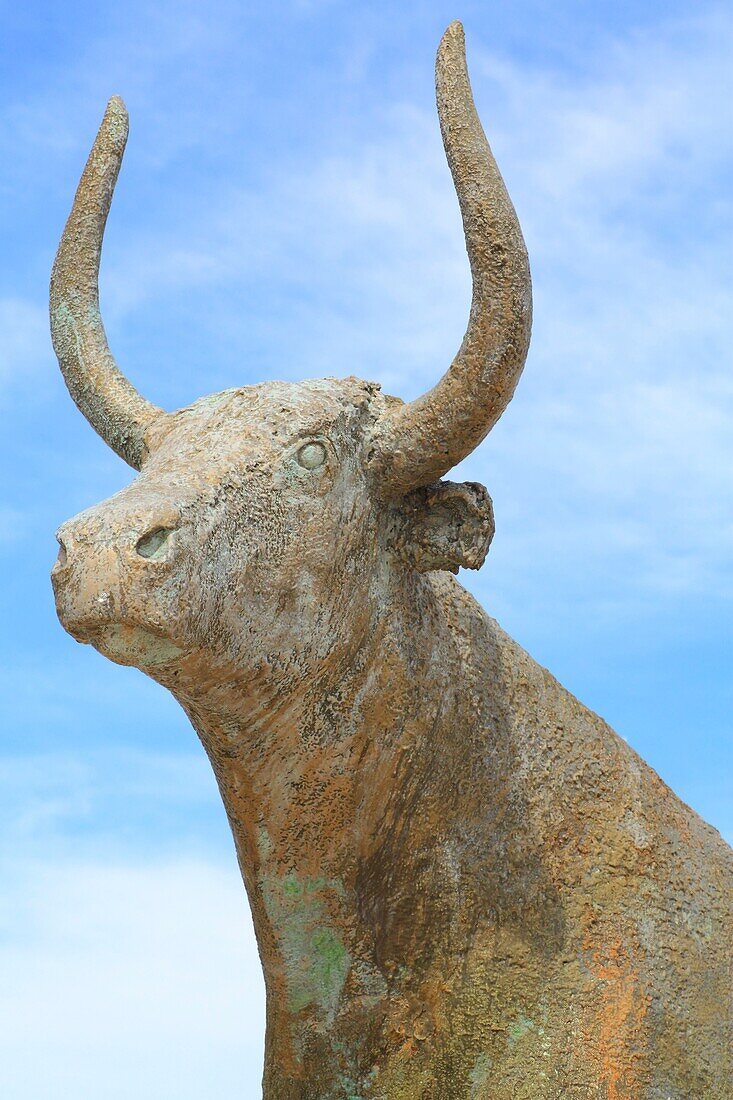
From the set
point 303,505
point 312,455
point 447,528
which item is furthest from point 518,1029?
point 312,455

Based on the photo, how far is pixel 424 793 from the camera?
6.53 meters

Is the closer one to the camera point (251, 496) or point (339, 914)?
point (251, 496)

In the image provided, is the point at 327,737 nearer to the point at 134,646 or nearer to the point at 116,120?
the point at 134,646

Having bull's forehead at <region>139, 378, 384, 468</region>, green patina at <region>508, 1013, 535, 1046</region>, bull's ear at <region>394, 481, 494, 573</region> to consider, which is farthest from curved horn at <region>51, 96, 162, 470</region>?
green patina at <region>508, 1013, 535, 1046</region>

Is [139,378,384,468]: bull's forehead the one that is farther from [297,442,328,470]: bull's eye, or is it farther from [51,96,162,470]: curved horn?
[51,96,162,470]: curved horn

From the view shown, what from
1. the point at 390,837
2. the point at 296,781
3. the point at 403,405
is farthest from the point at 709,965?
the point at 403,405

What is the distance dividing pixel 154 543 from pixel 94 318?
2.17m

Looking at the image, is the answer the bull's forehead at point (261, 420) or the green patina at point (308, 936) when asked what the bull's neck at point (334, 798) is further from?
the bull's forehead at point (261, 420)

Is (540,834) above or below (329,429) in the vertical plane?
below

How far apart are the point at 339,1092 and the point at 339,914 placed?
66 cm

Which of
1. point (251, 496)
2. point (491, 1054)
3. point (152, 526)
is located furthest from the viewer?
point (491, 1054)

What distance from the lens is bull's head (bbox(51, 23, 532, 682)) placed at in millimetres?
5570

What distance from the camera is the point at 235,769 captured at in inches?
250

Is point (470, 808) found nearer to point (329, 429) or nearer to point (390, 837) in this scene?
point (390, 837)
